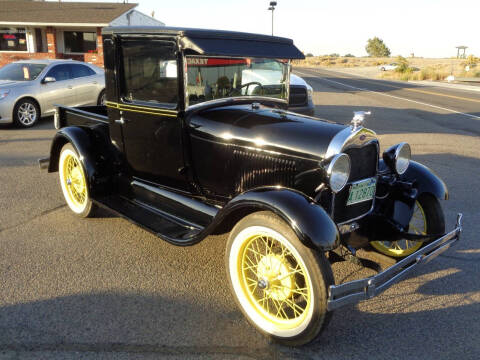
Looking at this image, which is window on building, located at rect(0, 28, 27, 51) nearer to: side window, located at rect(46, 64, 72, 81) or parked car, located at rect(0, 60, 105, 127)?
parked car, located at rect(0, 60, 105, 127)

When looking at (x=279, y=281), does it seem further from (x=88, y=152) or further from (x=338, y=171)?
(x=88, y=152)

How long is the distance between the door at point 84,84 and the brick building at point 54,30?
13347 mm

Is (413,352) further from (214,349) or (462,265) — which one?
(462,265)

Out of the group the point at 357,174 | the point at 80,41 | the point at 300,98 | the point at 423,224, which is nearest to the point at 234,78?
the point at 357,174

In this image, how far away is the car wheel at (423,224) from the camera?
3445mm

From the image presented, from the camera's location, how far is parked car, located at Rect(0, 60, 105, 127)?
9273 mm

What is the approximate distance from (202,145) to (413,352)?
211 cm

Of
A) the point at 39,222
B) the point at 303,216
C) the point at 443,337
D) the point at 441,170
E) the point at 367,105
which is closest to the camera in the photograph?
the point at 303,216

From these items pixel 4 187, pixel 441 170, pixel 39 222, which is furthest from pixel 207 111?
pixel 441 170

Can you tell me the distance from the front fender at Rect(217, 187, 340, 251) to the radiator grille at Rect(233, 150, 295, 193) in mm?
343

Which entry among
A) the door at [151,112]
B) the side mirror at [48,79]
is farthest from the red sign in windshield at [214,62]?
the side mirror at [48,79]

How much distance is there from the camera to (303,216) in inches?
99.1

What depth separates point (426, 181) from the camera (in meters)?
3.50

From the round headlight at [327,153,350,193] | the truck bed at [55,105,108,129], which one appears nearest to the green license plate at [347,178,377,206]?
the round headlight at [327,153,350,193]
